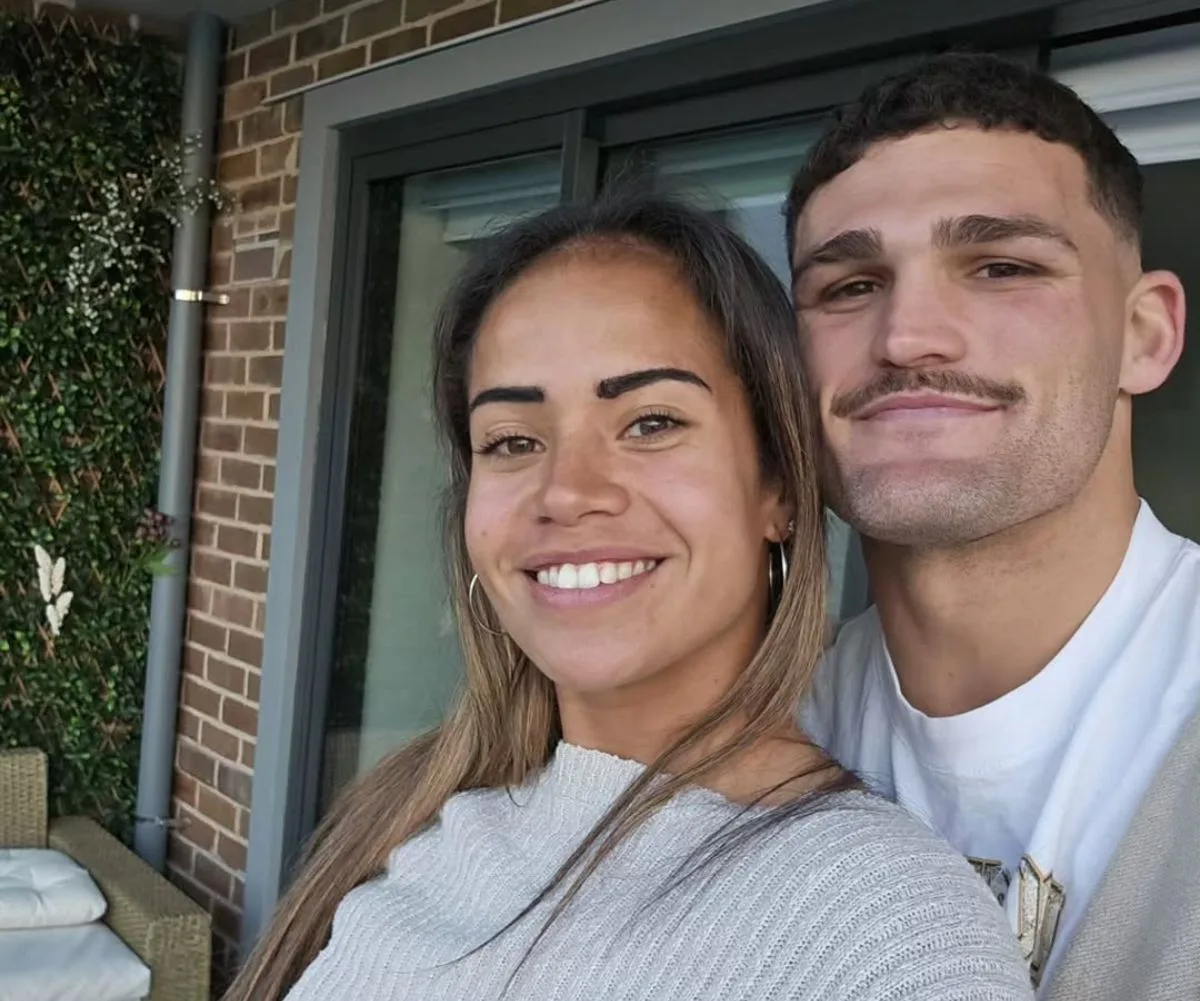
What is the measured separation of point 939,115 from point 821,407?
1.05ft

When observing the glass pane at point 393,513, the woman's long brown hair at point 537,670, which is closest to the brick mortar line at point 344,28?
the glass pane at point 393,513

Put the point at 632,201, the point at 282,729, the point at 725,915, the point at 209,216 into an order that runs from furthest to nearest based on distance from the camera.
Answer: the point at 209,216
the point at 282,729
the point at 632,201
the point at 725,915

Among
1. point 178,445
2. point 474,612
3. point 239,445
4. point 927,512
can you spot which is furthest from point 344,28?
point 927,512

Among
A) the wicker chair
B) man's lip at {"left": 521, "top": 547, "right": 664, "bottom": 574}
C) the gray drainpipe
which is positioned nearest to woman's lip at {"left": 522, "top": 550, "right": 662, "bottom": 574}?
man's lip at {"left": 521, "top": 547, "right": 664, "bottom": 574}

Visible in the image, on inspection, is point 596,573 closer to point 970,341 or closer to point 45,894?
point 970,341

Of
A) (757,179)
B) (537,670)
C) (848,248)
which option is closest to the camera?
(848,248)

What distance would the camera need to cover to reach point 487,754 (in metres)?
1.44

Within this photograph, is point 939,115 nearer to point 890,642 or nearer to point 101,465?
point 890,642

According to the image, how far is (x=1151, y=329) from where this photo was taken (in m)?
1.26

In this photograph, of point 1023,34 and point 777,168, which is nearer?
point 1023,34

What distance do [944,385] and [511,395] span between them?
1.40 ft

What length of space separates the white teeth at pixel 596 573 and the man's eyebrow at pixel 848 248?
1.27ft

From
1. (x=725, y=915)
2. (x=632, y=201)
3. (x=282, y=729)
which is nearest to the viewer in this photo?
(x=725, y=915)

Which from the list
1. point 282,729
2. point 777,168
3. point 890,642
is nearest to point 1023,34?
point 777,168
